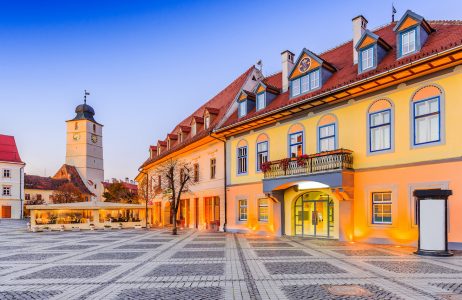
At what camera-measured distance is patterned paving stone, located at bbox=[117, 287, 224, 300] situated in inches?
315

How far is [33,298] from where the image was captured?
809 cm

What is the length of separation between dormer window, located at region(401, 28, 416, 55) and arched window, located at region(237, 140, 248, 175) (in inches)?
478

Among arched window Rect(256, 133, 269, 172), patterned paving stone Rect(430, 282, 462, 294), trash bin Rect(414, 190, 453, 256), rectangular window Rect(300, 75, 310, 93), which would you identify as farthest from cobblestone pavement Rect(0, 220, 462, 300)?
arched window Rect(256, 133, 269, 172)

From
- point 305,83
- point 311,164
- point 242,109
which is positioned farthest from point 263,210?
point 305,83

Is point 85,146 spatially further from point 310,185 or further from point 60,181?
point 310,185

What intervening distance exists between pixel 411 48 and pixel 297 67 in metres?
7.18

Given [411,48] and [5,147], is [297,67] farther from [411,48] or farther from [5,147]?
[5,147]

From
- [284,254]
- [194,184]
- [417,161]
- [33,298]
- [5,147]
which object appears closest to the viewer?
[33,298]

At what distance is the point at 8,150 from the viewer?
6756cm

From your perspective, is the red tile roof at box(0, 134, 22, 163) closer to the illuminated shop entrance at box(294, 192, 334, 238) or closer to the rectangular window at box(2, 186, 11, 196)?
the rectangular window at box(2, 186, 11, 196)

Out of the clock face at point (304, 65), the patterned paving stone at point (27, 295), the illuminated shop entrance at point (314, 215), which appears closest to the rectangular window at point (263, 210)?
the illuminated shop entrance at point (314, 215)

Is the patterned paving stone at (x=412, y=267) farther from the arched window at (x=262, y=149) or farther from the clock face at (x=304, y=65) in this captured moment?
the arched window at (x=262, y=149)

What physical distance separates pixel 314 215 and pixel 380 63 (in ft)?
28.0

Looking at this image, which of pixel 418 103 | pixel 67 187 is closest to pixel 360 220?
pixel 418 103
